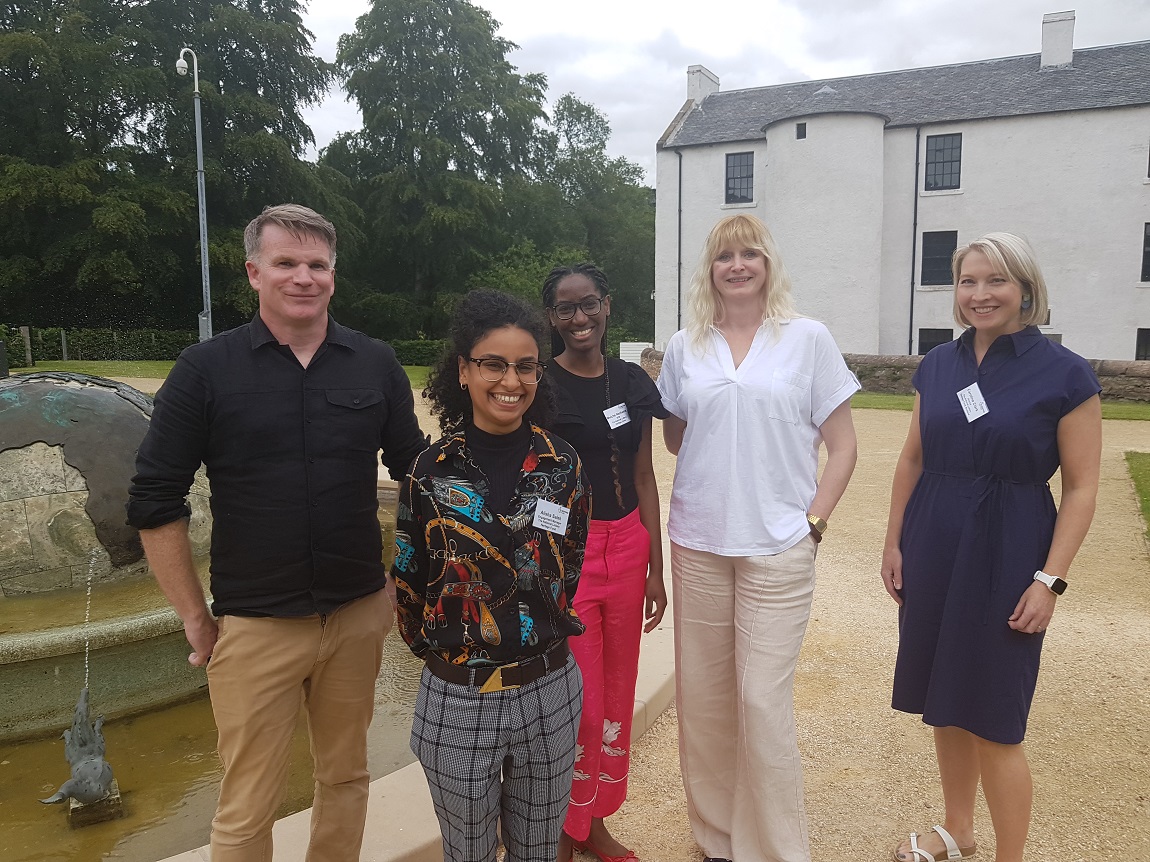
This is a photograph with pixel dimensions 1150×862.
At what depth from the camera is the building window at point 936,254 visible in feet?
89.2

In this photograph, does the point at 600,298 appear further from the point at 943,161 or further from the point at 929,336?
the point at 943,161

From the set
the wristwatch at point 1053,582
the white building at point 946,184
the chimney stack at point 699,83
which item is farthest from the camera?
the chimney stack at point 699,83

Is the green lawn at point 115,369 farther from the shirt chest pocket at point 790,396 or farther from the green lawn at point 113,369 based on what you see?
the shirt chest pocket at point 790,396

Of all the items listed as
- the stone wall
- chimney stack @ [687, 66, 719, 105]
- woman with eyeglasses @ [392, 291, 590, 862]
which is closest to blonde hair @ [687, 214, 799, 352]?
woman with eyeglasses @ [392, 291, 590, 862]

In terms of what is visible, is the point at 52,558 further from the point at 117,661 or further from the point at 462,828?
the point at 462,828

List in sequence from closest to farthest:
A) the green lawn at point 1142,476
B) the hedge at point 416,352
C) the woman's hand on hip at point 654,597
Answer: the woman's hand on hip at point 654,597
the green lawn at point 1142,476
the hedge at point 416,352

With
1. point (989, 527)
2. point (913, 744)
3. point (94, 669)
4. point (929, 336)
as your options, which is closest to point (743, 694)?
point (989, 527)

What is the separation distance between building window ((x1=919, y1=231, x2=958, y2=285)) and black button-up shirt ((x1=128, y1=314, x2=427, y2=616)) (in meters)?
28.1

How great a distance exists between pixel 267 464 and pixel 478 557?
0.73 metres

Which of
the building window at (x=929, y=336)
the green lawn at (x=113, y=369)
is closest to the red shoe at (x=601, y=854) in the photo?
the green lawn at (x=113, y=369)

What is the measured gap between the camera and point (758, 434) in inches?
111

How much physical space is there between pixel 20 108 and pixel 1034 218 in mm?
35280

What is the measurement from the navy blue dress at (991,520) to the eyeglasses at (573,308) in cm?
127

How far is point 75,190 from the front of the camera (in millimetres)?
28062
